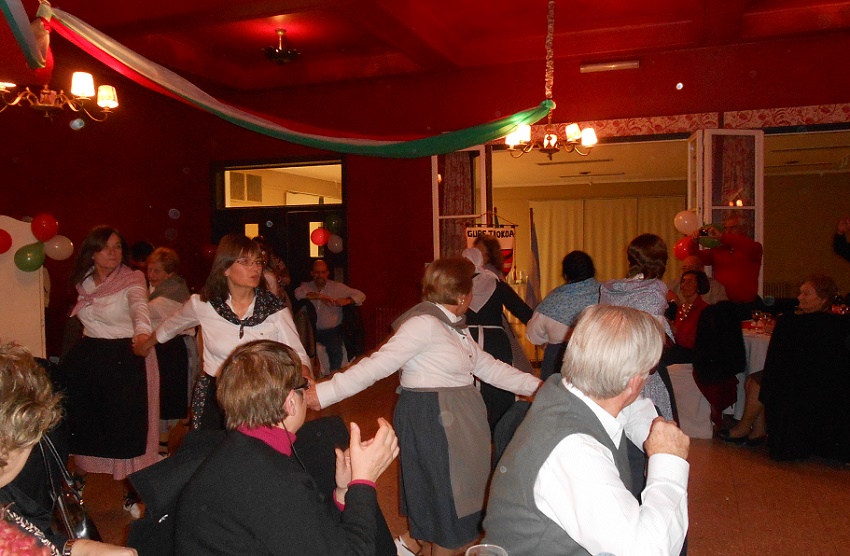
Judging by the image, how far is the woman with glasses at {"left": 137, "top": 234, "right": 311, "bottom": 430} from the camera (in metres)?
2.89

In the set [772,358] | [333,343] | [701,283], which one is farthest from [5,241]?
[772,358]

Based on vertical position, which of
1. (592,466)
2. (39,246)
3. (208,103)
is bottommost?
(592,466)

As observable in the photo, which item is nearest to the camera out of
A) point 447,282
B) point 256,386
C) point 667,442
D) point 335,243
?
point 667,442

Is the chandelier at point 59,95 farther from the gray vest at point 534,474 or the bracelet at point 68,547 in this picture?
the gray vest at point 534,474

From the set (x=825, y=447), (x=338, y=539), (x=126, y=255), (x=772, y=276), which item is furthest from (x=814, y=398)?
(x=772, y=276)

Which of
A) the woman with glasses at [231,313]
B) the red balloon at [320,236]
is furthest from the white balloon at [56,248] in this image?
the woman with glasses at [231,313]

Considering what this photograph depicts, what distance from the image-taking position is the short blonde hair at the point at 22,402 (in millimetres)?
1356

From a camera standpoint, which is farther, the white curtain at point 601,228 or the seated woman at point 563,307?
the white curtain at point 601,228

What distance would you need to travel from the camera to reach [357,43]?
24.2 feet

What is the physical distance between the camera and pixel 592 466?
4.63 feet

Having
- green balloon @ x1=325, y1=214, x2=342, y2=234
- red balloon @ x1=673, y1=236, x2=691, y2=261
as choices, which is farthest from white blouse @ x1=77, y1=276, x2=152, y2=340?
Answer: red balloon @ x1=673, y1=236, x2=691, y2=261

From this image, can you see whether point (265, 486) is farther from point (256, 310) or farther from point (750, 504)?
point (750, 504)

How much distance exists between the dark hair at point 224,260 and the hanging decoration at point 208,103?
3.28 ft

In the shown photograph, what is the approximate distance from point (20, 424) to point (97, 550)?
378 millimetres
